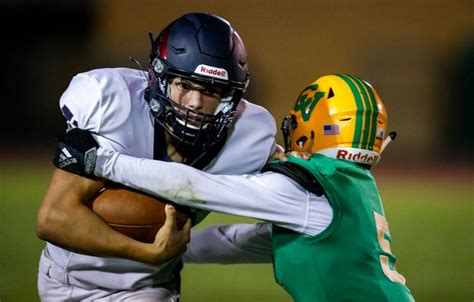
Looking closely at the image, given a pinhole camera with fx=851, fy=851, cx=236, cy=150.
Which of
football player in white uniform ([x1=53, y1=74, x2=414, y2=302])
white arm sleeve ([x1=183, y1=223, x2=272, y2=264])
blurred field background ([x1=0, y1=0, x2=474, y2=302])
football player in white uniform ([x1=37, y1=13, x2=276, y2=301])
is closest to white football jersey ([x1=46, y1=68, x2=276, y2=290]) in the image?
football player in white uniform ([x1=37, y1=13, x2=276, y2=301])

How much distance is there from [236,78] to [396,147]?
8.42 meters

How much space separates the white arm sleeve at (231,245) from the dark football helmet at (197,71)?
54cm

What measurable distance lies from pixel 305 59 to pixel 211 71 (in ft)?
27.5

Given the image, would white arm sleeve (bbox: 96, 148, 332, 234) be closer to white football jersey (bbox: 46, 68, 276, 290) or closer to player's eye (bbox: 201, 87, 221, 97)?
white football jersey (bbox: 46, 68, 276, 290)

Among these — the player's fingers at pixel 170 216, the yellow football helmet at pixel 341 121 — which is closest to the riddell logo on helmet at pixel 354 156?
the yellow football helmet at pixel 341 121

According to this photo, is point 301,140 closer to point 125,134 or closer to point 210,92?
point 210,92

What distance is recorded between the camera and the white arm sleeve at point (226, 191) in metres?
2.78

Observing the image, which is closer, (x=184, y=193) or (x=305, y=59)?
(x=184, y=193)

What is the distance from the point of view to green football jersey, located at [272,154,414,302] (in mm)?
2838

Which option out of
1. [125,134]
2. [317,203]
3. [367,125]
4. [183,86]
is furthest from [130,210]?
[367,125]

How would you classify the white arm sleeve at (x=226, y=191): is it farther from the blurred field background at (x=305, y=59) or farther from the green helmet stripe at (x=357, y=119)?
the blurred field background at (x=305, y=59)

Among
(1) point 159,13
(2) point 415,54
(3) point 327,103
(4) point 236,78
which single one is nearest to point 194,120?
(4) point 236,78

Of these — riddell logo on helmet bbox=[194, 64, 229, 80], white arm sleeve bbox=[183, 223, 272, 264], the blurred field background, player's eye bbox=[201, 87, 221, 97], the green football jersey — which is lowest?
the blurred field background

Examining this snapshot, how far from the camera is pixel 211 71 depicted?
117 inches
